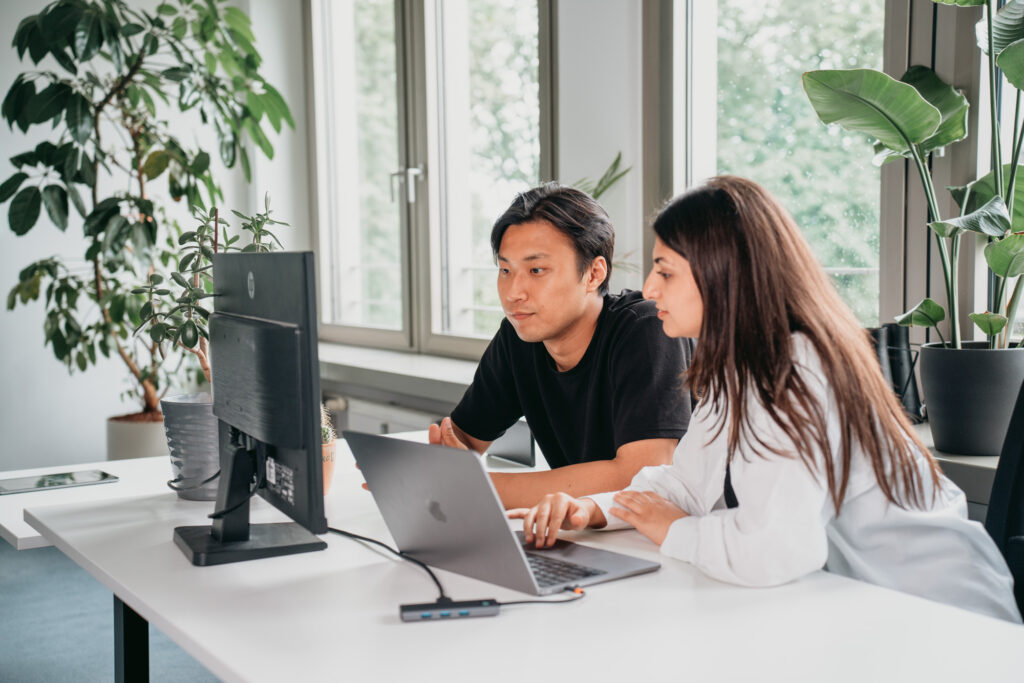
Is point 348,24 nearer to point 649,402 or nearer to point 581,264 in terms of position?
point 581,264

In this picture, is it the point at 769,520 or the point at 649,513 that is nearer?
the point at 769,520

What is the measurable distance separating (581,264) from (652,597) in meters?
0.88

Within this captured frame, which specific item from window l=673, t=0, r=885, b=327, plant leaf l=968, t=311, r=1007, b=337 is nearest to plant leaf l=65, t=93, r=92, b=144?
window l=673, t=0, r=885, b=327

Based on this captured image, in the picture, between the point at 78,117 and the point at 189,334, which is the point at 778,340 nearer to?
the point at 189,334

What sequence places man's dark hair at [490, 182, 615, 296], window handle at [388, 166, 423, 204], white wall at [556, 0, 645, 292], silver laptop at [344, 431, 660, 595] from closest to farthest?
silver laptop at [344, 431, 660, 595] → man's dark hair at [490, 182, 615, 296] → white wall at [556, 0, 645, 292] → window handle at [388, 166, 423, 204]

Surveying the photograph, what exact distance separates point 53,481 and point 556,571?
117 cm

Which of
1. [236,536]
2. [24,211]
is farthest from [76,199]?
[236,536]

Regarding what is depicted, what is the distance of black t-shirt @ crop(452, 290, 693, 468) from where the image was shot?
5.66 feet

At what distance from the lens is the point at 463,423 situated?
6.96 feet

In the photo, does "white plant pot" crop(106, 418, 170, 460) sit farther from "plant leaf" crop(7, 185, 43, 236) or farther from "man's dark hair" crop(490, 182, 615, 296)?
"man's dark hair" crop(490, 182, 615, 296)

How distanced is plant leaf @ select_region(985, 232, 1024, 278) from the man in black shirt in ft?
2.00

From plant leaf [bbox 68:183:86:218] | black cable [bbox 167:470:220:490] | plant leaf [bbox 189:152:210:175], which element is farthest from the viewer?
plant leaf [bbox 189:152:210:175]

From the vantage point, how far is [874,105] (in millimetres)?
1879

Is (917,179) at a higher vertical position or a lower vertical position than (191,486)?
higher
